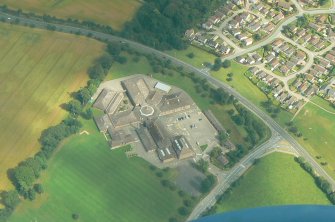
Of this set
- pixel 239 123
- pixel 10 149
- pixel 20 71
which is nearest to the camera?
pixel 10 149

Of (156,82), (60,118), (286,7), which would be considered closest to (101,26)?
(156,82)

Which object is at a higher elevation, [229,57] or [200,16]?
[200,16]

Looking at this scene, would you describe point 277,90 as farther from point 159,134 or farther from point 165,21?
point 165,21

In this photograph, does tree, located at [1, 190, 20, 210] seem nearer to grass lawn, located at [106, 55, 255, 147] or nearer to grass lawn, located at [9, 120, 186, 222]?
grass lawn, located at [9, 120, 186, 222]

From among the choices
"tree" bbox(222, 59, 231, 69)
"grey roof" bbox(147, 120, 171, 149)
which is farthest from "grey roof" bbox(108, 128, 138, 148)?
"tree" bbox(222, 59, 231, 69)

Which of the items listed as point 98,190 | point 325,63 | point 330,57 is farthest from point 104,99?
point 330,57

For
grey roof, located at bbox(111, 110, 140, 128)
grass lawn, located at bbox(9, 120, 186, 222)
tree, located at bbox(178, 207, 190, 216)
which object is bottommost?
tree, located at bbox(178, 207, 190, 216)

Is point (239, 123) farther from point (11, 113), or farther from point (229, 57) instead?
point (11, 113)
